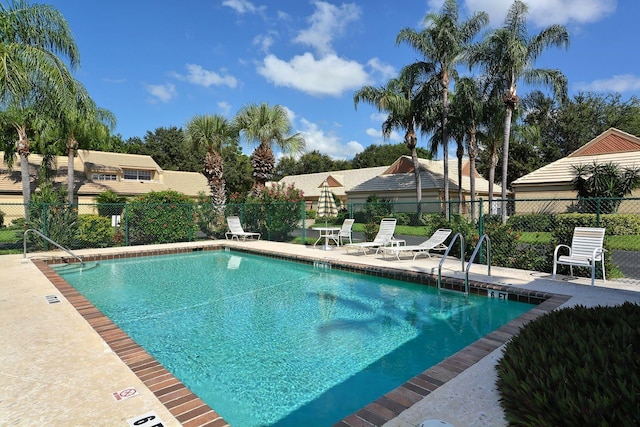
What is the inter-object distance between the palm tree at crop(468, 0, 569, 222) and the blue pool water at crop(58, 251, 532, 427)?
13.2m

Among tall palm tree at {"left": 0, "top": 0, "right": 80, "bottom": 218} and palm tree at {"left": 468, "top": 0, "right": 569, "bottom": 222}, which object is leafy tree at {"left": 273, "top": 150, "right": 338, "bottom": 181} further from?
tall palm tree at {"left": 0, "top": 0, "right": 80, "bottom": 218}

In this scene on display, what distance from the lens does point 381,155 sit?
202 ft

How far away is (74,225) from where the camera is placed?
12344 mm

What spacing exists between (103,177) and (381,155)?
141ft

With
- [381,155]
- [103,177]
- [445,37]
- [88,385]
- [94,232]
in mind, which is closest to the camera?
[88,385]

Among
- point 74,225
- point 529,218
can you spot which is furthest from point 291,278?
point 529,218

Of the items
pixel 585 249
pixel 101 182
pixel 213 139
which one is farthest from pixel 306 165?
pixel 585 249

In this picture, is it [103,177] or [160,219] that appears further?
[103,177]

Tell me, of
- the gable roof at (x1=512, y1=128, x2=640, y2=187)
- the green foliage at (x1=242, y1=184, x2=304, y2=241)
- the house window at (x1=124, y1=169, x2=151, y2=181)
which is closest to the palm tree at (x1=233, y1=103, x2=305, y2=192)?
the green foliage at (x1=242, y1=184, x2=304, y2=241)

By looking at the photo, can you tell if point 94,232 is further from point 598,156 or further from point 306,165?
point 306,165

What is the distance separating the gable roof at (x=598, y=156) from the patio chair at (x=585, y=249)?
1540 cm

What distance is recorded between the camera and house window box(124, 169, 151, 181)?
103 ft

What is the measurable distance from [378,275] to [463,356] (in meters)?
5.09

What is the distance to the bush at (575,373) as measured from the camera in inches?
81.4
